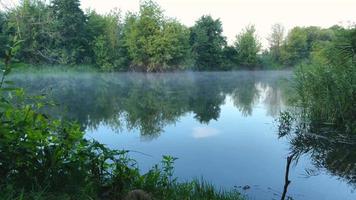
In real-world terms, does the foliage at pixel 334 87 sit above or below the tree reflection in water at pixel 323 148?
above

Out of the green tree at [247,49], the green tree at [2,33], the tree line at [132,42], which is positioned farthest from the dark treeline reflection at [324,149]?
the green tree at [247,49]

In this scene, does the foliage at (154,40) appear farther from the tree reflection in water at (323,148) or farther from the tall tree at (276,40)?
the tree reflection in water at (323,148)

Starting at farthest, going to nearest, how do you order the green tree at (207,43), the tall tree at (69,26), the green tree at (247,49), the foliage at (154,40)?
1. the green tree at (247,49)
2. the green tree at (207,43)
3. the foliage at (154,40)
4. the tall tree at (69,26)

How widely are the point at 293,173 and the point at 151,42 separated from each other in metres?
34.9

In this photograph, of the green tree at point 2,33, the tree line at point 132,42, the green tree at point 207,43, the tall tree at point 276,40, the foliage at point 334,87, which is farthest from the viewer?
the tall tree at point 276,40

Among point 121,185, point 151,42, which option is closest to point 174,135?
point 121,185

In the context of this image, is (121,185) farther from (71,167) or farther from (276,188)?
(276,188)

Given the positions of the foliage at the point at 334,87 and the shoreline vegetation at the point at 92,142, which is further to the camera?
the foliage at the point at 334,87

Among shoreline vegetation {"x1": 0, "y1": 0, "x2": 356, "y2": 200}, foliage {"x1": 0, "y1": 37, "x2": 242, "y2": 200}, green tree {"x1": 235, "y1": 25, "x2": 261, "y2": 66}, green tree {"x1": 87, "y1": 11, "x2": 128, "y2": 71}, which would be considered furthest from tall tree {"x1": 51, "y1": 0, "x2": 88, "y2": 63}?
foliage {"x1": 0, "y1": 37, "x2": 242, "y2": 200}

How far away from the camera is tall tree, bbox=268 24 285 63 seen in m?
60.0

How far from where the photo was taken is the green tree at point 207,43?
147 feet

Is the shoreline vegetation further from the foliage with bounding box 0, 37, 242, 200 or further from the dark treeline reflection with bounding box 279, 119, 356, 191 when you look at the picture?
the dark treeline reflection with bounding box 279, 119, 356, 191

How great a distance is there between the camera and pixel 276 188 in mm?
4781

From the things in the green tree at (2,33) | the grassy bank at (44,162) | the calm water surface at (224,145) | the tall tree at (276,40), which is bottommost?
the calm water surface at (224,145)
